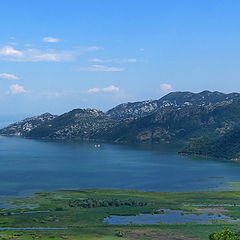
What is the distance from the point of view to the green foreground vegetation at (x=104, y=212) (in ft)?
370

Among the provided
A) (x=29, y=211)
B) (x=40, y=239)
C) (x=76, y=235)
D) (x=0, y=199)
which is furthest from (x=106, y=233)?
(x=0, y=199)

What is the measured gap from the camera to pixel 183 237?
112 m

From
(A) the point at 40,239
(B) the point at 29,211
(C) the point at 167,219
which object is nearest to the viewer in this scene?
(A) the point at 40,239

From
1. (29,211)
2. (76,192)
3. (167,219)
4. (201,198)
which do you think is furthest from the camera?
(76,192)

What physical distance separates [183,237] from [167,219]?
17151 mm

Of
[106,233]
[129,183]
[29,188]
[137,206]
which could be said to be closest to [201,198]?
[137,206]

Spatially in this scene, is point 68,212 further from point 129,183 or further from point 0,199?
point 129,183

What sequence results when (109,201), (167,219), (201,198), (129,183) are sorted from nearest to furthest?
(167,219) → (109,201) → (201,198) → (129,183)

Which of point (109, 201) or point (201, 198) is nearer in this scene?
point (109, 201)

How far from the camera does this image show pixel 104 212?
13575cm

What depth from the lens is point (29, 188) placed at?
178 m

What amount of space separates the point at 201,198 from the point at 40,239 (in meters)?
71.2

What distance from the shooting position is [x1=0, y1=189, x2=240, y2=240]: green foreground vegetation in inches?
4441

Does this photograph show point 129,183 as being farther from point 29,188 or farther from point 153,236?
point 153,236
